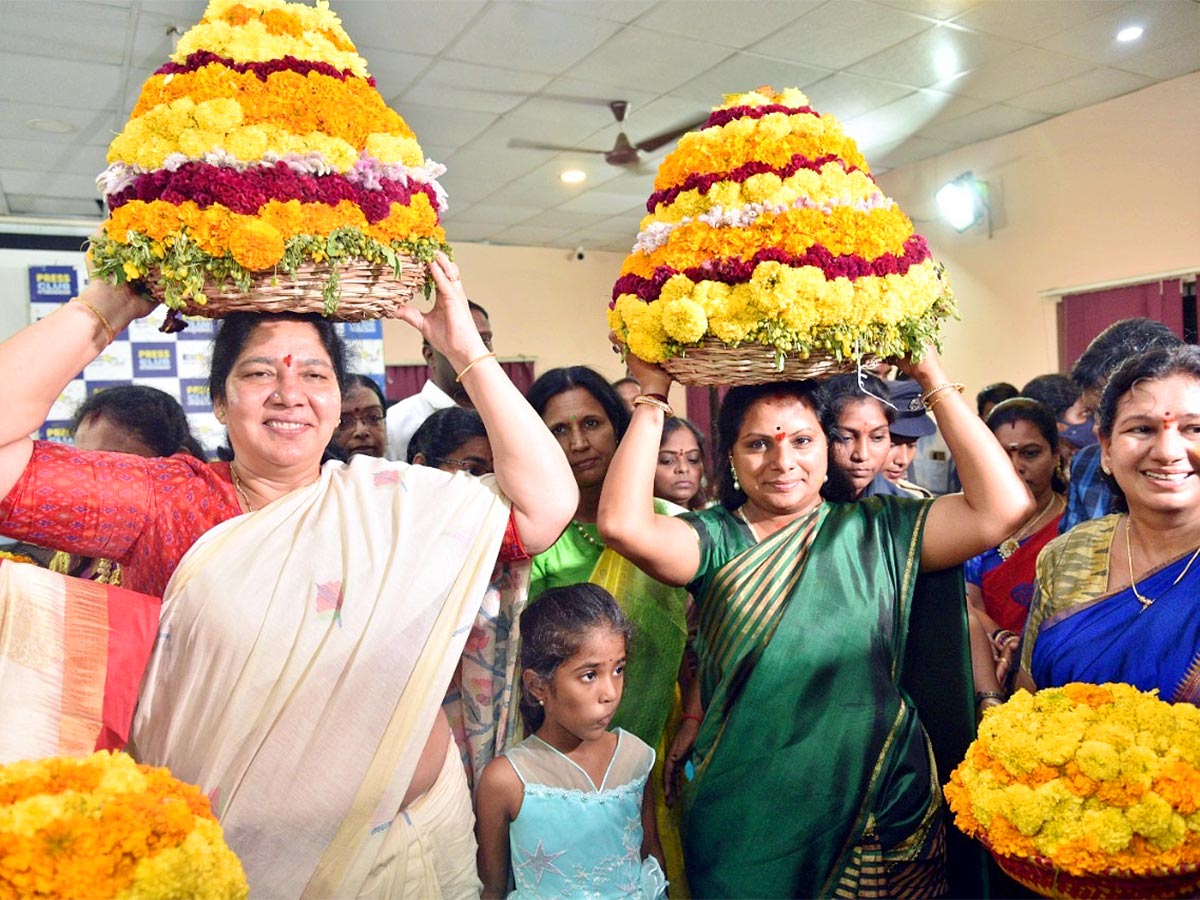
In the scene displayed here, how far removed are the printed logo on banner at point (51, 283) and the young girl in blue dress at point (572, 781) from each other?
7282mm

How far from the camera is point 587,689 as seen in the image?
7.52 feet

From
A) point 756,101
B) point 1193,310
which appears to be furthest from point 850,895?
point 1193,310

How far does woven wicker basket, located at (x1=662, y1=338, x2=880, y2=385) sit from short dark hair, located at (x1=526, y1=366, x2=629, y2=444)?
737 millimetres

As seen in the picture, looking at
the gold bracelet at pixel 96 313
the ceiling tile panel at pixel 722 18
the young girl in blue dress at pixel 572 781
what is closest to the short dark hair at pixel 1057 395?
the ceiling tile panel at pixel 722 18

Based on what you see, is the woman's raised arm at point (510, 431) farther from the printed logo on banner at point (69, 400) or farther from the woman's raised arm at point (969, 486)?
the printed logo on banner at point (69, 400)

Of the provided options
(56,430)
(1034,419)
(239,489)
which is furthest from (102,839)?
(56,430)

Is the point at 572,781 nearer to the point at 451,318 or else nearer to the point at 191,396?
the point at 451,318

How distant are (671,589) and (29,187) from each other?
8.65m

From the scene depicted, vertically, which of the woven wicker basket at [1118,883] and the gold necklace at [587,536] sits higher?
the gold necklace at [587,536]

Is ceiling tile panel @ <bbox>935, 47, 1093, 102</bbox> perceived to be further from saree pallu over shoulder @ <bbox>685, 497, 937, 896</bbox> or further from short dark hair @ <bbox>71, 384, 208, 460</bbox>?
short dark hair @ <bbox>71, 384, 208, 460</bbox>

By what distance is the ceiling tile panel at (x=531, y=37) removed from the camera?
18.6 ft

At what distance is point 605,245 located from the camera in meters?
12.7

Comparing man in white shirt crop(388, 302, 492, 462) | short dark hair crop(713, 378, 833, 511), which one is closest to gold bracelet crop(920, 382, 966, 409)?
short dark hair crop(713, 378, 833, 511)

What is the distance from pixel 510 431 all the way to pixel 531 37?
4840 millimetres
